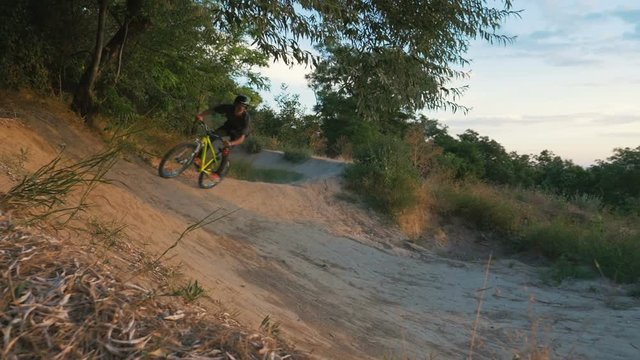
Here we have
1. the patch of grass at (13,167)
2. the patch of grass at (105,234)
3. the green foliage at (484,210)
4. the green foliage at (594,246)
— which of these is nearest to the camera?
the patch of grass at (105,234)

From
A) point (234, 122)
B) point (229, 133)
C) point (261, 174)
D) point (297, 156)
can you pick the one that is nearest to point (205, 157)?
point (229, 133)

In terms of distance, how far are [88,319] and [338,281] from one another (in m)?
6.83

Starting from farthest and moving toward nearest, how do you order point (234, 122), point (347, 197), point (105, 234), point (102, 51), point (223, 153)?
point (347, 197) < point (102, 51) < point (223, 153) < point (234, 122) < point (105, 234)

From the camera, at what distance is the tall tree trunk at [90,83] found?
11.0m

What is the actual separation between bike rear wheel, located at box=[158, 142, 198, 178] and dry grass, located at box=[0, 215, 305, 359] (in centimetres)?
780

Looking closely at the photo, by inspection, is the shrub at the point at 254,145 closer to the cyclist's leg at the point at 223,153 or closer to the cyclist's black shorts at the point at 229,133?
the cyclist's leg at the point at 223,153

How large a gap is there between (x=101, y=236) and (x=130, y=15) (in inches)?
294

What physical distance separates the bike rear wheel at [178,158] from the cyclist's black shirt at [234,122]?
0.88 metres

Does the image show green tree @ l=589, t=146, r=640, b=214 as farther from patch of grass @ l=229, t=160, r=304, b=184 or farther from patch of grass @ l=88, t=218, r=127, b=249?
patch of grass @ l=88, t=218, r=127, b=249

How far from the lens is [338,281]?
931 cm

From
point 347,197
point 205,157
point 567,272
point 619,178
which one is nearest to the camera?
point 567,272

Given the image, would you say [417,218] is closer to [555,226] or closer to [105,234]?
[555,226]

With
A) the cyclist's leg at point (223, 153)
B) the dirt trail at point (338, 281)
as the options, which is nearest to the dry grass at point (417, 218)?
the dirt trail at point (338, 281)

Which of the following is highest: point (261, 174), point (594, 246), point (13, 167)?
point (13, 167)
